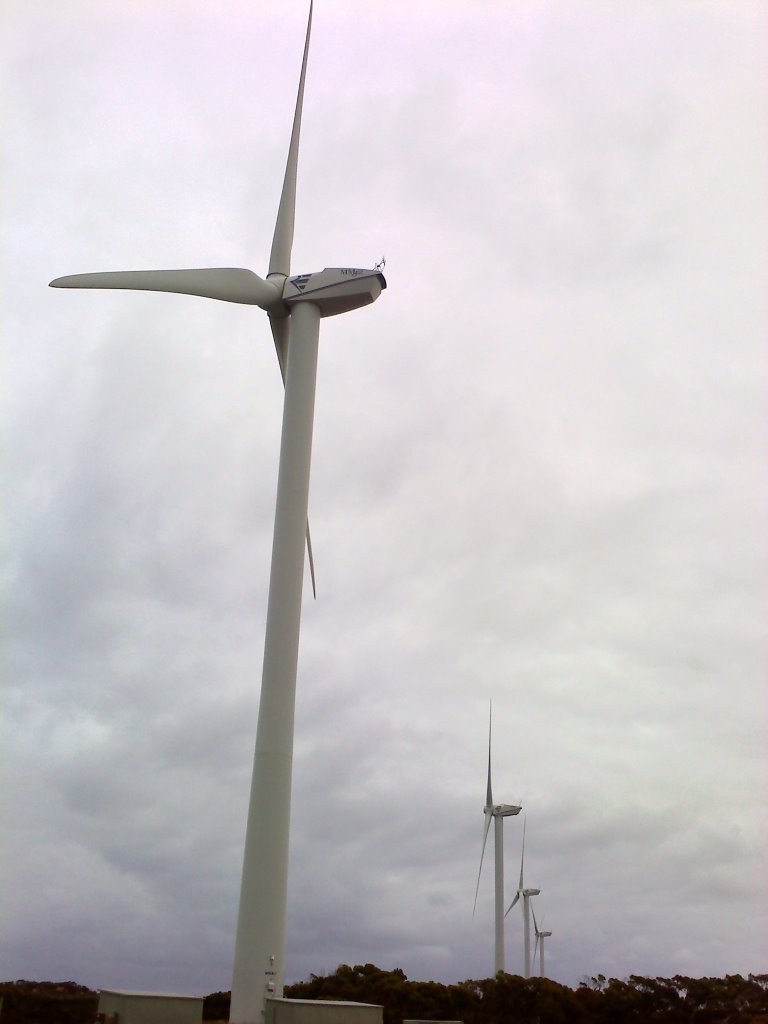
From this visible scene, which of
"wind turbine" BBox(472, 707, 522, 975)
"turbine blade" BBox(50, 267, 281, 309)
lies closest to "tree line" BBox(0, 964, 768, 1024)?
"wind turbine" BBox(472, 707, 522, 975)

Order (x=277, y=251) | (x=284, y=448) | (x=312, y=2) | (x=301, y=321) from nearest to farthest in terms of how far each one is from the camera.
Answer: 1. (x=284, y=448)
2. (x=301, y=321)
3. (x=277, y=251)
4. (x=312, y=2)

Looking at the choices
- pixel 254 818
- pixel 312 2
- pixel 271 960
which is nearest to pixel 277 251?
pixel 312 2

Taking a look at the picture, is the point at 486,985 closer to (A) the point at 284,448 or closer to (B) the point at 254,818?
(B) the point at 254,818

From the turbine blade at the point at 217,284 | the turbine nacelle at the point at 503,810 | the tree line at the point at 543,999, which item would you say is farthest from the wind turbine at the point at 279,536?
the turbine nacelle at the point at 503,810

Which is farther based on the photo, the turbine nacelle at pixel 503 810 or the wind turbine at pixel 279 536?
the turbine nacelle at pixel 503 810

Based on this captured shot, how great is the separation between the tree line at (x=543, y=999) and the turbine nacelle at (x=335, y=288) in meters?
44.4

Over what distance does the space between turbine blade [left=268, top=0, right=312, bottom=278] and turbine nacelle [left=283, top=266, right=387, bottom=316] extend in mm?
2356

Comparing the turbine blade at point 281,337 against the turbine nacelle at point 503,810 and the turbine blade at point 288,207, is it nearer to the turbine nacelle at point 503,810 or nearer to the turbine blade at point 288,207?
the turbine blade at point 288,207

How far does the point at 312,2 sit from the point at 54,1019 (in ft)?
172

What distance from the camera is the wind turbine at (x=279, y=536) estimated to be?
36.8 meters

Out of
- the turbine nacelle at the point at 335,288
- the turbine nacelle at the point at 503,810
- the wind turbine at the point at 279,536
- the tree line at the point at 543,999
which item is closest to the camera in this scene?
the wind turbine at the point at 279,536

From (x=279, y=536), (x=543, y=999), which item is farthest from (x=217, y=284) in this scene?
(x=543, y=999)

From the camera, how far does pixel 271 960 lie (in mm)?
36469

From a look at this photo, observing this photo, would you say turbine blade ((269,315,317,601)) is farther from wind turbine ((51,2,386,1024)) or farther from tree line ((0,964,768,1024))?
tree line ((0,964,768,1024))
